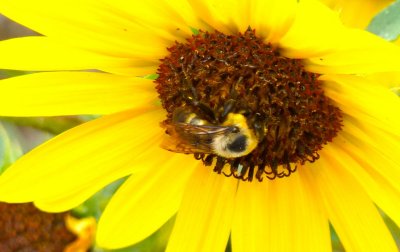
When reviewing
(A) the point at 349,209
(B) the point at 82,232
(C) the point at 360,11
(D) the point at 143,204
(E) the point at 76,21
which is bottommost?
(B) the point at 82,232

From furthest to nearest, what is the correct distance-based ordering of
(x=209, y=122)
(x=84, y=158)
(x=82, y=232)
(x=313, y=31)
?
(x=82, y=232)
(x=84, y=158)
(x=209, y=122)
(x=313, y=31)

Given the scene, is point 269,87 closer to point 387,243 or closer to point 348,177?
point 348,177

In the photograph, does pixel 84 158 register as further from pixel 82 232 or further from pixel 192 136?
pixel 82 232

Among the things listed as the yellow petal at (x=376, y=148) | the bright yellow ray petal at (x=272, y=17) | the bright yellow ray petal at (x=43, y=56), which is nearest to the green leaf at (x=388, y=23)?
the yellow petal at (x=376, y=148)

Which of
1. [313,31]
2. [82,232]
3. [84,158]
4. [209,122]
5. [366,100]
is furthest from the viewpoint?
[82,232]

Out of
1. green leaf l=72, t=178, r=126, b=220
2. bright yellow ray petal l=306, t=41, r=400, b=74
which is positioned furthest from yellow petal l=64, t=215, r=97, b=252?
bright yellow ray petal l=306, t=41, r=400, b=74

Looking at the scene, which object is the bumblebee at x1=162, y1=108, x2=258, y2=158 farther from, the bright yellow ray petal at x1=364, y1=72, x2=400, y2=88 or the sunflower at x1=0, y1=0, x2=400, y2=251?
the bright yellow ray petal at x1=364, y1=72, x2=400, y2=88

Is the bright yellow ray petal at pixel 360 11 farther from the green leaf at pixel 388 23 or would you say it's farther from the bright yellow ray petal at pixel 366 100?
the bright yellow ray petal at pixel 366 100

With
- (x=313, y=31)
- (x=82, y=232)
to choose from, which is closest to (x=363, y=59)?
(x=313, y=31)
